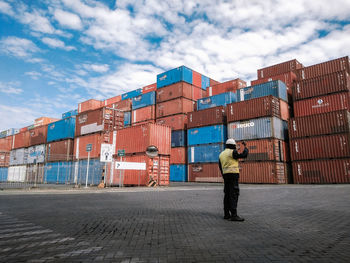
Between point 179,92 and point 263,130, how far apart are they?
11.9 metres

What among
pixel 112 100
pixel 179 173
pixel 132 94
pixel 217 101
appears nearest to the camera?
pixel 217 101

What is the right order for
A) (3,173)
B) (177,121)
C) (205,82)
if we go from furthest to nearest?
(3,173) → (205,82) → (177,121)

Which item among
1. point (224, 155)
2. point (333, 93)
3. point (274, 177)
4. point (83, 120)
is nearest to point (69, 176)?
point (83, 120)

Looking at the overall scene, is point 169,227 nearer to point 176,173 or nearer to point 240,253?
point 240,253

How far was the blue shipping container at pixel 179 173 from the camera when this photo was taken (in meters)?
29.2

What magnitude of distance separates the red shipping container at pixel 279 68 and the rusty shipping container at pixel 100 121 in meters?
18.0

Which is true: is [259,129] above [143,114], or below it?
below

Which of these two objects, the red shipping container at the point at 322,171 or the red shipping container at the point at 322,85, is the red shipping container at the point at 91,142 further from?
the red shipping container at the point at 322,85

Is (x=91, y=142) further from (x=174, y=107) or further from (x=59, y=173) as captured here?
(x=174, y=107)

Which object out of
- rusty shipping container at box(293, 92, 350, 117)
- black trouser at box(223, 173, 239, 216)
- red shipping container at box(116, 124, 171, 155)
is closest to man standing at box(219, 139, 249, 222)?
black trouser at box(223, 173, 239, 216)

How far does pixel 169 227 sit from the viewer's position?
4.56 metres

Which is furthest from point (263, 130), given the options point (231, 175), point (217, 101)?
point (231, 175)

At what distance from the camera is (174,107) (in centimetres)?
3089

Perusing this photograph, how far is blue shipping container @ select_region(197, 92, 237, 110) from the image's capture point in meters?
28.1
